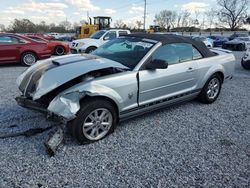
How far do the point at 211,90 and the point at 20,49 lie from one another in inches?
303

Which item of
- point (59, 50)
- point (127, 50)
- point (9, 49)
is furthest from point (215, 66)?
point (59, 50)

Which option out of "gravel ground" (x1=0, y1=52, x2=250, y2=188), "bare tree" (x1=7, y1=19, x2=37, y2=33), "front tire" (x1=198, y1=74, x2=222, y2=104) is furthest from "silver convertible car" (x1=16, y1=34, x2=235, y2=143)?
"bare tree" (x1=7, y1=19, x2=37, y2=33)

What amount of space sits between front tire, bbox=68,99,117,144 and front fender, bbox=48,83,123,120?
0.37 ft

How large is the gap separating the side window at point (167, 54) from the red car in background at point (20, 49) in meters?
7.14

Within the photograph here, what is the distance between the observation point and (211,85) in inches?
197

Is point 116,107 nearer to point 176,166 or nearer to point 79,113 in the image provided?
point 79,113

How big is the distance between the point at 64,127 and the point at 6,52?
7.39 m

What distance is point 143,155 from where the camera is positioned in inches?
120

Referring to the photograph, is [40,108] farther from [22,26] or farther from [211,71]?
[22,26]

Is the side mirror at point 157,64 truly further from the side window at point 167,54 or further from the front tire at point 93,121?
the front tire at point 93,121

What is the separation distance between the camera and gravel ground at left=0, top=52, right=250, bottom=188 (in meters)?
2.57

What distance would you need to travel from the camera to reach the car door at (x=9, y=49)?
354 inches

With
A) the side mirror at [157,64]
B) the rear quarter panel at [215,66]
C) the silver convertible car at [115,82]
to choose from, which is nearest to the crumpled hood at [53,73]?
the silver convertible car at [115,82]

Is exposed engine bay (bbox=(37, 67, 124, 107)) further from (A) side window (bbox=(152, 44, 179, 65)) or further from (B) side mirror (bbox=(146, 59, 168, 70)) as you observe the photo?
(A) side window (bbox=(152, 44, 179, 65))
